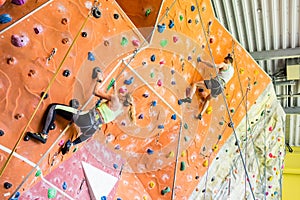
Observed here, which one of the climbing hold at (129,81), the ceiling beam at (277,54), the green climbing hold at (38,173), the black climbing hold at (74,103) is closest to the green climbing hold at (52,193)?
the green climbing hold at (38,173)

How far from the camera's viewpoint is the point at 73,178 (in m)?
2.60

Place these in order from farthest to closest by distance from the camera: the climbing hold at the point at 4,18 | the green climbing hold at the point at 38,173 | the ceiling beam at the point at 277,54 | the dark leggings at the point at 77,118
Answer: the ceiling beam at the point at 277,54 < the green climbing hold at the point at 38,173 < the dark leggings at the point at 77,118 < the climbing hold at the point at 4,18

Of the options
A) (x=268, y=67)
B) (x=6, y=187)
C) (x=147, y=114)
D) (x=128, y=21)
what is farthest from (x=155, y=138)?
(x=268, y=67)

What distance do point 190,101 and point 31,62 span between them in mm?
1715

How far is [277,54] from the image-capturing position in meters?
4.89

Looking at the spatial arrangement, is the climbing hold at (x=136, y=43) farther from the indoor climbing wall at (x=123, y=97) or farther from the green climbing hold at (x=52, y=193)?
the green climbing hold at (x=52, y=193)

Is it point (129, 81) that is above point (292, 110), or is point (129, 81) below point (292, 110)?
below

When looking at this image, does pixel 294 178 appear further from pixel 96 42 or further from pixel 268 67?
pixel 96 42

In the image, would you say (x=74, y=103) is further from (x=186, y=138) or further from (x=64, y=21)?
(x=186, y=138)

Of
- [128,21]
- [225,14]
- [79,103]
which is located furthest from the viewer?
[225,14]

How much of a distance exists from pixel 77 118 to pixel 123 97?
432mm

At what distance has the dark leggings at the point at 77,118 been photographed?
83.6 inches

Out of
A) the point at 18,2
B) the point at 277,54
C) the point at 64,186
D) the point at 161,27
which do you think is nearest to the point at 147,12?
the point at 161,27

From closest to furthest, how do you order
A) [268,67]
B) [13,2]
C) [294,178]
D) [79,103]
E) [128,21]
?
[13,2] < [79,103] < [128,21] < [268,67] < [294,178]
